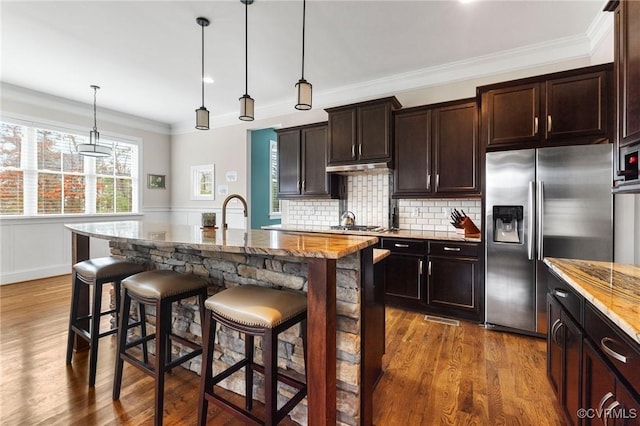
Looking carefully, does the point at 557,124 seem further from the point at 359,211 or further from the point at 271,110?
the point at 271,110

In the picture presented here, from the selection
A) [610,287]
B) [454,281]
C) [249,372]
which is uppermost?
[610,287]

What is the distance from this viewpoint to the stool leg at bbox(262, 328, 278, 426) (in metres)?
1.25

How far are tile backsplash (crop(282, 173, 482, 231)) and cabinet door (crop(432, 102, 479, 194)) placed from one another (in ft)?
0.94

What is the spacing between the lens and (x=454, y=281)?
3.07 metres

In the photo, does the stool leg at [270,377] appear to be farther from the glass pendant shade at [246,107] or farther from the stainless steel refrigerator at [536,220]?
the stainless steel refrigerator at [536,220]

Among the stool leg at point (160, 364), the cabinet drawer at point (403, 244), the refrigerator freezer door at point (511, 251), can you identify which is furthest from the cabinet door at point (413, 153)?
the stool leg at point (160, 364)

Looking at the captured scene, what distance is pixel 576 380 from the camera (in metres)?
1.33

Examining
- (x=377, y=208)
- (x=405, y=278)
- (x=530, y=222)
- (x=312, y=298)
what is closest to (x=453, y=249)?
(x=405, y=278)

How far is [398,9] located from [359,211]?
2.44 m

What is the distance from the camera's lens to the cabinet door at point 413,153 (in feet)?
11.4

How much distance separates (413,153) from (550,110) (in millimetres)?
1332

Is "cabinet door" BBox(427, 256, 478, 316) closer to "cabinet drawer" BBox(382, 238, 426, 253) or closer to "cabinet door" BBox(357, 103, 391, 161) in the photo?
"cabinet drawer" BBox(382, 238, 426, 253)

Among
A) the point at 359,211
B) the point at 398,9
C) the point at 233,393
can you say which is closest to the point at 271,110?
the point at 359,211

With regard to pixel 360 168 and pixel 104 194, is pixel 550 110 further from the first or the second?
pixel 104 194
